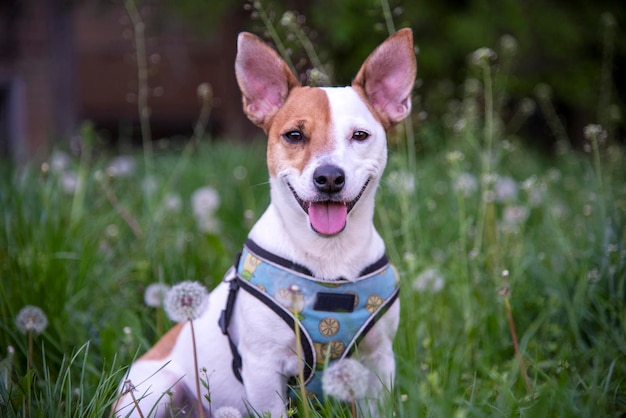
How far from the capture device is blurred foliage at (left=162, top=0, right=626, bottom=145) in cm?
775

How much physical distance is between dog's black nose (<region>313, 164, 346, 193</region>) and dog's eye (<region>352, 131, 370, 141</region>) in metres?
0.23

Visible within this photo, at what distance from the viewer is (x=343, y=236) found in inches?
95.6

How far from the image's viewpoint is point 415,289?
338 centimetres

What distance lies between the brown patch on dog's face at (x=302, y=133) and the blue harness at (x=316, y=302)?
339mm

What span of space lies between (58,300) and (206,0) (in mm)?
5782

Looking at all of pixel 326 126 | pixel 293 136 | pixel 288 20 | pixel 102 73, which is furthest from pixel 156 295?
pixel 102 73

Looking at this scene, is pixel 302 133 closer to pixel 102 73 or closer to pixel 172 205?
pixel 172 205

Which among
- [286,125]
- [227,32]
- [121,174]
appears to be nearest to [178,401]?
[286,125]

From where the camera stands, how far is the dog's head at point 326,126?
2.27m

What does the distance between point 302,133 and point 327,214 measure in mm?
318

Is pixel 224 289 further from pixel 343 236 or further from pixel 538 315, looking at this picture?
pixel 538 315

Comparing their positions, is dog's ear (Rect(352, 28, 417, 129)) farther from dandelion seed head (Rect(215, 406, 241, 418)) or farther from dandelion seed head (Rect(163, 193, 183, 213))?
dandelion seed head (Rect(163, 193, 183, 213))

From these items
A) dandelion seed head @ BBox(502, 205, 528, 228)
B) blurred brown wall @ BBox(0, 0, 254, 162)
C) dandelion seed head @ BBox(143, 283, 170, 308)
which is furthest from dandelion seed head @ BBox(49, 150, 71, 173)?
blurred brown wall @ BBox(0, 0, 254, 162)

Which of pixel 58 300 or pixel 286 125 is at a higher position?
pixel 286 125
